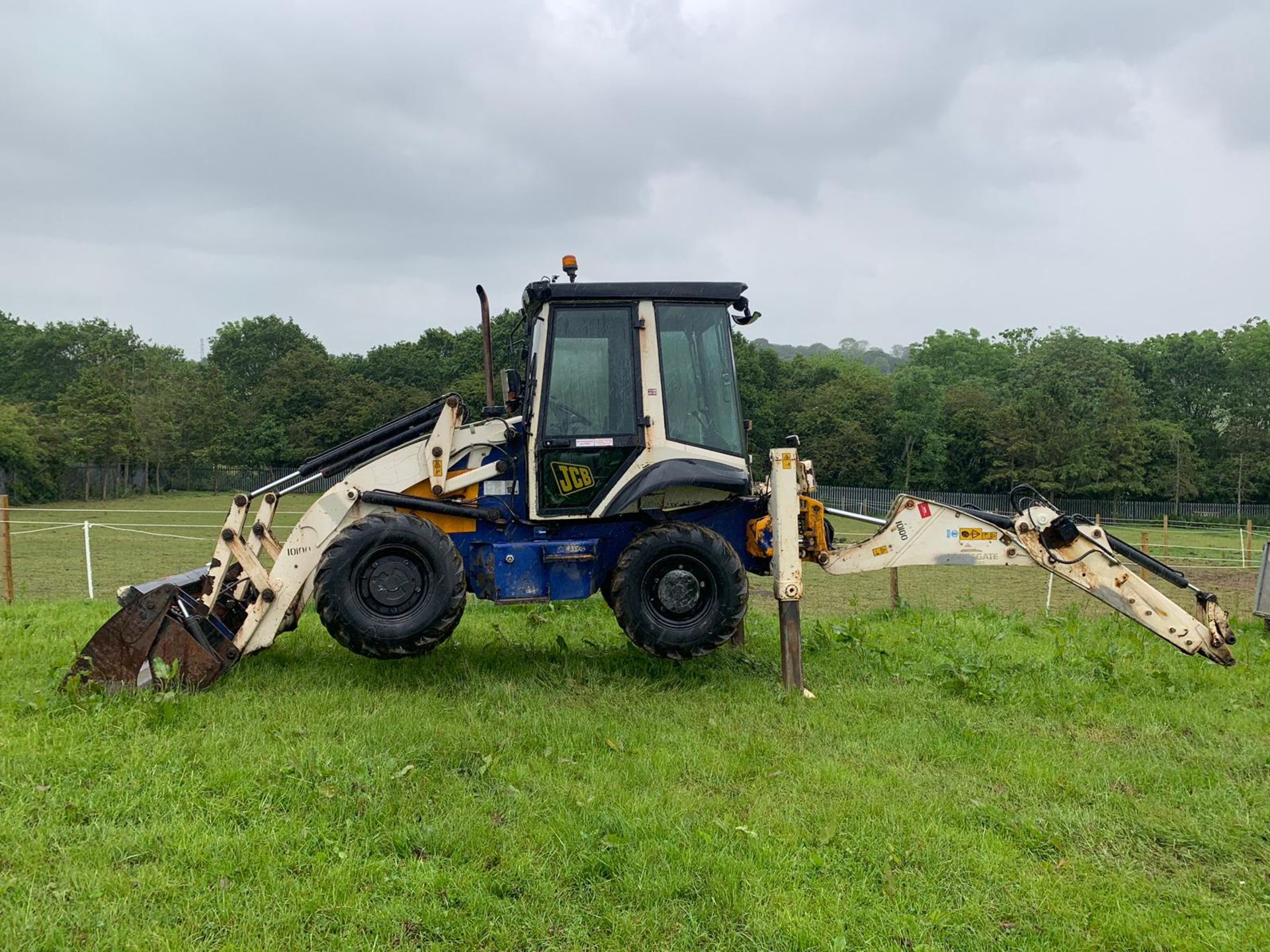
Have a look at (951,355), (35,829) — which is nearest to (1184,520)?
(951,355)

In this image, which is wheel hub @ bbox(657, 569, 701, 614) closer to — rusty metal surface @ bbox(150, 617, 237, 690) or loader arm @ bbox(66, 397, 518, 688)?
loader arm @ bbox(66, 397, 518, 688)

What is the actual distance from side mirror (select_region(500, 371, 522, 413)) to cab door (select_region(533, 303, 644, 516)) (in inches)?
19.2

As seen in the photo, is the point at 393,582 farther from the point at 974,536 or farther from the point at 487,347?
the point at 974,536

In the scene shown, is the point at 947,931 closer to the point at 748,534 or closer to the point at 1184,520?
the point at 748,534

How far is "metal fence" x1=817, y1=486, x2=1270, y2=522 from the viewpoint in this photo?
46125 millimetres

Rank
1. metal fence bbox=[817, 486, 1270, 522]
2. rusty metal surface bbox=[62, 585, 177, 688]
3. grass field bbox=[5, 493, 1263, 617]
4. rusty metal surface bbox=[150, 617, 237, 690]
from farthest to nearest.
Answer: metal fence bbox=[817, 486, 1270, 522] < grass field bbox=[5, 493, 1263, 617] < rusty metal surface bbox=[150, 617, 237, 690] < rusty metal surface bbox=[62, 585, 177, 688]

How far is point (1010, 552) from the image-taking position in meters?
7.06

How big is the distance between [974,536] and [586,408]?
3.16m

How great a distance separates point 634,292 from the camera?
6711mm

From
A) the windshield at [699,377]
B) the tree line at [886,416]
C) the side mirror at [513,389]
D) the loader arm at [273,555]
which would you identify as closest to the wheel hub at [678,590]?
the windshield at [699,377]

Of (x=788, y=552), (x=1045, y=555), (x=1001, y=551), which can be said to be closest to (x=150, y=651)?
(x=788, y=552)

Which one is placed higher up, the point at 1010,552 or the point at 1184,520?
the point at 1010,552

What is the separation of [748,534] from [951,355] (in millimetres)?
87310

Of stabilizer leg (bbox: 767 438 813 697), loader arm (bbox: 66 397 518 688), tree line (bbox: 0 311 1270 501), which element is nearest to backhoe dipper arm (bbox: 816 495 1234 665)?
stabilizer leg (bbox: 767 438 813 697)
